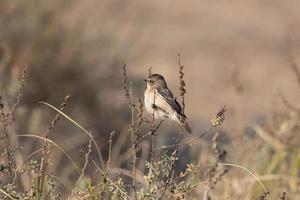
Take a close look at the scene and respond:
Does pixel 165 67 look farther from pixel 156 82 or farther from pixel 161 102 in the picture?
pixel 161 102

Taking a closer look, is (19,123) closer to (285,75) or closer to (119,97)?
(119,97)

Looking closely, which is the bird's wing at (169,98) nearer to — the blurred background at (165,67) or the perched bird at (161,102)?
the perched bird at (161,102)

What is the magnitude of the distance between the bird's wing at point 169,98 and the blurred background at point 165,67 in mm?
971

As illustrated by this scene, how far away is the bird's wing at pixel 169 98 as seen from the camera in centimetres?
610

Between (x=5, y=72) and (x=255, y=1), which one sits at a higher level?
(x=255, y=1)

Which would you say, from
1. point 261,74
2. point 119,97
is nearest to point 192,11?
point 261,74

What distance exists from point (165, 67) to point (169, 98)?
10671mm

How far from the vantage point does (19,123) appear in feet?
33.1

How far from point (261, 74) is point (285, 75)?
47cm

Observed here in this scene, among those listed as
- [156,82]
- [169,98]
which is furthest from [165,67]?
[169,98]

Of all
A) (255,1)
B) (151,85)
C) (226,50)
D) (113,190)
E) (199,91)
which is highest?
(255,1)

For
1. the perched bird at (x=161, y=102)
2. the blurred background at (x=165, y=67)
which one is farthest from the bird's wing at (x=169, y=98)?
the blurred background at (x=165, y=67)

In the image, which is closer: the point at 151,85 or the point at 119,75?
the point at 151,85

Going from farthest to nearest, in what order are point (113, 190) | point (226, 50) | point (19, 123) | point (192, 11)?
point (192, 11) → point (226, 50) → point (19, 123) → point (113, 190)
